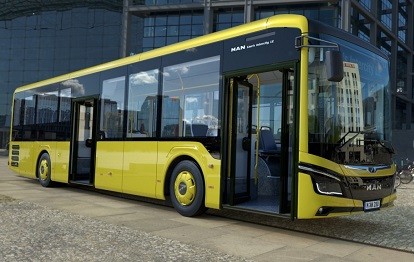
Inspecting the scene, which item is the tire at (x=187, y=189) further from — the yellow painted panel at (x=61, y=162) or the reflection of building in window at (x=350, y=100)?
the yellow painted panel at (x=61, y=162)

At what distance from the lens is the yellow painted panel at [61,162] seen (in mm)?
11273

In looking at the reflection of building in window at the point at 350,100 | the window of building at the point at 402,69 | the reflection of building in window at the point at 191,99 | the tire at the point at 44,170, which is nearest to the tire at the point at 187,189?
the reflection of building in window at the point at 191,99

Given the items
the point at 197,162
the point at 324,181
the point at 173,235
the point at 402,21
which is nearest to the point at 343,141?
the point at 324,181

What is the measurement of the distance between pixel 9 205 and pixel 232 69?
17.1 feet

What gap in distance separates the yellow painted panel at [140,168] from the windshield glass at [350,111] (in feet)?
11.4

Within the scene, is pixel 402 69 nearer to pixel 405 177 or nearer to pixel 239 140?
pixel 405 177

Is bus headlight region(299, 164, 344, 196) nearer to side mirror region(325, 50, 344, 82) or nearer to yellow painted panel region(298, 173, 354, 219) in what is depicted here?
yellow painted panel region(298, 173, 354, 219)

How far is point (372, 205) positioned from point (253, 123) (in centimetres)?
237

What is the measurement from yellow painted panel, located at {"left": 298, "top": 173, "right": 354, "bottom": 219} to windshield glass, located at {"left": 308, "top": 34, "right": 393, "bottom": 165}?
44 cm

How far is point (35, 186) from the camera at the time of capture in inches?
498

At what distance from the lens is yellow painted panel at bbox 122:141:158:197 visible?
27.3 ft

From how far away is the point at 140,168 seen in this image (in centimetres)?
863

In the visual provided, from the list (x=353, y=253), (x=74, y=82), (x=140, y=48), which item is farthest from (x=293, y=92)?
(x=140, y=48)

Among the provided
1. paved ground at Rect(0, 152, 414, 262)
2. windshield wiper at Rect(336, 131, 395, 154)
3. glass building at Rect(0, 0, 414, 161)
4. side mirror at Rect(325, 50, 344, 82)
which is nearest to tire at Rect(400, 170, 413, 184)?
paved ground at Rect(0, 152, 414, 262)
